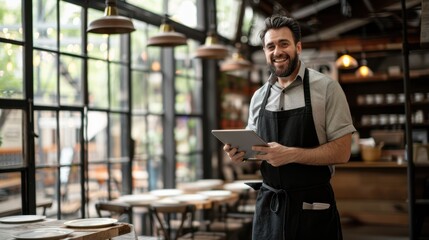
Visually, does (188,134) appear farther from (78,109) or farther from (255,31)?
(255,31)

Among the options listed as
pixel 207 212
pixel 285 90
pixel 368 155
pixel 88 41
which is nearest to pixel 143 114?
pixel 88 41

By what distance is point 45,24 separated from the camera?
5090 mm

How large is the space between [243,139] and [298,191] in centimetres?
34

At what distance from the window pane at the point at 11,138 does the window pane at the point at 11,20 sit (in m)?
0.63

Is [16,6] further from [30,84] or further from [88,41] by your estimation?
[88,41]

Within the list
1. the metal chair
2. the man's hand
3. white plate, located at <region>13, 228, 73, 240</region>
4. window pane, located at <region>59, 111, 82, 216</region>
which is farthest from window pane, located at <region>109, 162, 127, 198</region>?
the man's hand

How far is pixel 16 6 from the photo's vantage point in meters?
4.72

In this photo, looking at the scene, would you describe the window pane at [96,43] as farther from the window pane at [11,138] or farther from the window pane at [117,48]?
the window pane at [11,138]

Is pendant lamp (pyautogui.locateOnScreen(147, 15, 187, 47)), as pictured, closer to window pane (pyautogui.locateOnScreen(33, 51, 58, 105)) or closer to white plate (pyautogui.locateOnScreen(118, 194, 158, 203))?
window pane (pyautogui.locateOnScreen(33, 51, 58, 105))

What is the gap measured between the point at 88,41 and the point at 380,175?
464 cm

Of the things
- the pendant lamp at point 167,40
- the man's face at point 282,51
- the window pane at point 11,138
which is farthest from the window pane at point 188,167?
the man's face at point 282,51

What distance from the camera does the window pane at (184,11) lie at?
773 centimetres

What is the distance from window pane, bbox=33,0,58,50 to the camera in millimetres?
4983

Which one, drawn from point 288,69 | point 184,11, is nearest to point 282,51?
point 288,69
